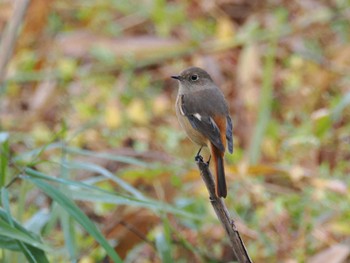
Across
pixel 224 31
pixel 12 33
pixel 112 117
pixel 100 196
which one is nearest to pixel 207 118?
pixel 100 196

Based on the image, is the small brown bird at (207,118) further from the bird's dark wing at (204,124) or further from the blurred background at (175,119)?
the blurred background at (175,119)

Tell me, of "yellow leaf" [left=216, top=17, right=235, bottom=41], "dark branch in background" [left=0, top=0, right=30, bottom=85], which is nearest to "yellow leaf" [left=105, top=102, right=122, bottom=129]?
"yellow leaf" [left=216, top=17, right=235, bottom=41]

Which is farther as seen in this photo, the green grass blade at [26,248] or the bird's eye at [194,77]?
the bird's eye at [194,77]

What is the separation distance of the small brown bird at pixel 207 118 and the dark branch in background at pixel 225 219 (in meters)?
0.09

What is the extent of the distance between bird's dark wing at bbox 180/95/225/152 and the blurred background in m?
0.42

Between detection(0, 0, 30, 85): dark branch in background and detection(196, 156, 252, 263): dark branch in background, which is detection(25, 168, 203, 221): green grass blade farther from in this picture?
detection(0, 0, 30, 85): dark branch in background

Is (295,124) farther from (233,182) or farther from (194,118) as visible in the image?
(194,118)

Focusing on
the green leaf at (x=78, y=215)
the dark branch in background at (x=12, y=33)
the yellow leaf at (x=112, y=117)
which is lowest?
the green leaf at (x=78, y=215)

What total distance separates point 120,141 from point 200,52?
1272mm

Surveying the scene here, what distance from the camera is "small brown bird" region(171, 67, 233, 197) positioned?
3361 millimetres

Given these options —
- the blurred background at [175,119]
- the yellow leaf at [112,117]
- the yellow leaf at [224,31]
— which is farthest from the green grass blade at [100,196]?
the yellow leaf at [224,31]

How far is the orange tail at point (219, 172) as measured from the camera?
293cm

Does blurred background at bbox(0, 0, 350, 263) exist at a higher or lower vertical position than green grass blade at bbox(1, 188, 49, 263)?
higher

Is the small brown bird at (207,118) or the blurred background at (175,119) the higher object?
the blurred background at (175,119)
